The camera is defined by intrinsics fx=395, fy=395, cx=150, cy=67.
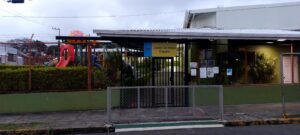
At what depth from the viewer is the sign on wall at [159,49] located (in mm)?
15133

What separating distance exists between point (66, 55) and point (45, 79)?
3.62 metres

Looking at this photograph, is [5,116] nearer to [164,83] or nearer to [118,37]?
[118,37]

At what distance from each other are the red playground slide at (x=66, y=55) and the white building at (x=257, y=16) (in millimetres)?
9026

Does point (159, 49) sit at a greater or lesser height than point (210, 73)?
greater

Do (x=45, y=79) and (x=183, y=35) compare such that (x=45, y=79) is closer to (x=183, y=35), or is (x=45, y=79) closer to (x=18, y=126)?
(x=18, y=126)

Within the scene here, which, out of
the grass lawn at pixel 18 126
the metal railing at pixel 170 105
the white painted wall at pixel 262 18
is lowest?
the grass lawn at pixel 18 126

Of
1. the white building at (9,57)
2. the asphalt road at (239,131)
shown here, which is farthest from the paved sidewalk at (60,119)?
the white building at (9,57)

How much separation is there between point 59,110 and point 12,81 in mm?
2105

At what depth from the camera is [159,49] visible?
15.2 metres

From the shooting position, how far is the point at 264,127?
1145 centimetres

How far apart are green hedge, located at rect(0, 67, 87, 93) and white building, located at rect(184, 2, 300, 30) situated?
412 inches

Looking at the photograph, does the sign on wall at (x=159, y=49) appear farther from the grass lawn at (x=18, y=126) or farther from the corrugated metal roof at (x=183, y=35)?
the grass lawn at (x=18, y=126)

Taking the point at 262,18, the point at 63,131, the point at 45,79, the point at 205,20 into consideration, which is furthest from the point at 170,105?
the point at 205,20

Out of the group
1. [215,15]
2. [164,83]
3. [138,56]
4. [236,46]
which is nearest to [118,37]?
[138,56]
